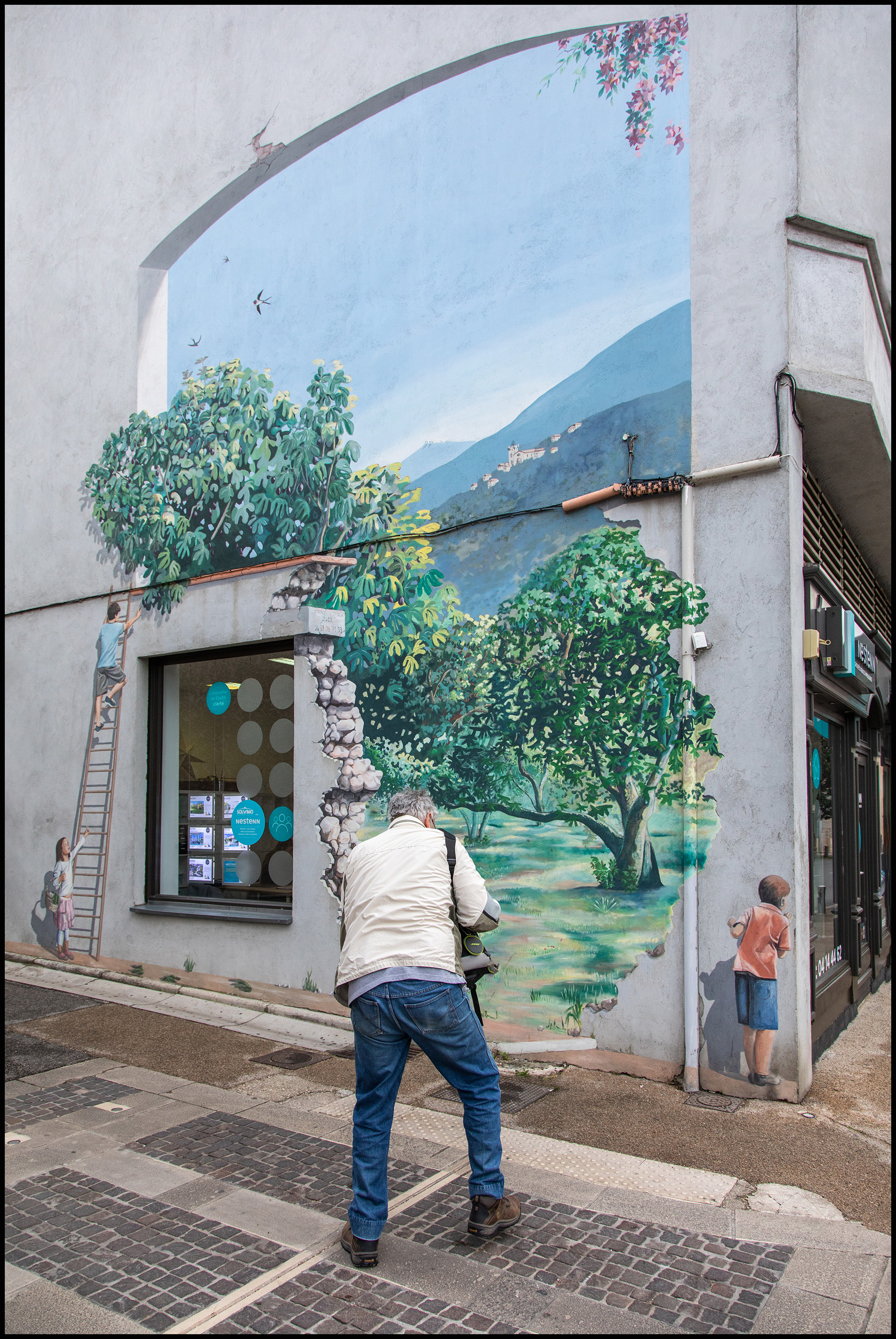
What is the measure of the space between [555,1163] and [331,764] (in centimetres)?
363

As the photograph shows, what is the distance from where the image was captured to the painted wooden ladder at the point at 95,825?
909 cm

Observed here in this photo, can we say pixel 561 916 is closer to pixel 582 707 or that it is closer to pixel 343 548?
pixel 582 707

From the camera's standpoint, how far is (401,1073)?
367 centimetres

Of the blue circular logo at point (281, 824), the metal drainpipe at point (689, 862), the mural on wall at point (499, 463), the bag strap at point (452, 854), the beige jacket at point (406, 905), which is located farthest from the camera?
the blue circular logo at point (281, 824)

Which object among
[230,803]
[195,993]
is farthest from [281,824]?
[195,993]

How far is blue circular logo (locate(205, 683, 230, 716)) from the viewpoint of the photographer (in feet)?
28.4

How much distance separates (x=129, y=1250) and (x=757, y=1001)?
3.61 metres

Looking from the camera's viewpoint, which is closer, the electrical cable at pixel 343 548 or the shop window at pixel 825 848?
the shop window at pixel 825 848

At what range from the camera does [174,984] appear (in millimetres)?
8383

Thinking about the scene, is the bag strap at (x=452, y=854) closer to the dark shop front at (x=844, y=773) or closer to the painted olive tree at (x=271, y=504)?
the dark shop front at (x=844, y=773)

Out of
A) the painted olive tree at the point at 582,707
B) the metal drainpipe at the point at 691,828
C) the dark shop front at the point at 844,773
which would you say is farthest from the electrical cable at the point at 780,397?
the painted olive tree at the point at 582,707

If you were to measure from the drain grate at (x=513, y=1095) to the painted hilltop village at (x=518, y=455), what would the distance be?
409 cm

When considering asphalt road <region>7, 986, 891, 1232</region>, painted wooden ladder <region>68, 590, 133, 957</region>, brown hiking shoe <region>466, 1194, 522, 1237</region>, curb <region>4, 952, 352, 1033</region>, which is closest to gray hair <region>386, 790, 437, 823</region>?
brown hiking shoe <region>466, 1194, 522, 1237</region>

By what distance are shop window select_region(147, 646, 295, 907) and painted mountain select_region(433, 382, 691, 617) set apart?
1928 mm
